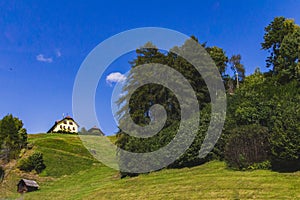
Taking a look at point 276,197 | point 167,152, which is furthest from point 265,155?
point 167,152

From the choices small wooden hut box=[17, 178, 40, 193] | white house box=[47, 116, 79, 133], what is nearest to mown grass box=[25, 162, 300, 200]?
small wooden hut box=[17, 178, 40, 193]

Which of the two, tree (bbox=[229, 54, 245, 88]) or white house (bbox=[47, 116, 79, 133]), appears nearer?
tree (bbox=[229, 54, 245, 88])

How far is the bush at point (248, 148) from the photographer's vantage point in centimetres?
1748

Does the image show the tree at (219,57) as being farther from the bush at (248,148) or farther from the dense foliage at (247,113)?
the bush at (248,148)

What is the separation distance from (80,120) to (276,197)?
13321mm

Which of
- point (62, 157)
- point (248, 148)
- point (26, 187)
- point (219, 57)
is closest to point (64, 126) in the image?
point (62, 157)

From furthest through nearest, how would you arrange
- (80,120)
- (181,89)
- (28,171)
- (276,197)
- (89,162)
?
(89,162), (28,171), (181,89), (80,120), (276,197)

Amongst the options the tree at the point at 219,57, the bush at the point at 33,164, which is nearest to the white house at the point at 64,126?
the bush at the point at 33,164

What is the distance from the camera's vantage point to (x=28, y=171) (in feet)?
129

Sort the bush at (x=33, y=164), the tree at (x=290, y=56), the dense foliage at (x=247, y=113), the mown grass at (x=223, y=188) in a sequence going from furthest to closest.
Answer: the bush at (x=33, y=164)
the tree at (x=290, y=56)
the dense foliage at (x=247, y=113)
the mown grass at (x=223, y=188)

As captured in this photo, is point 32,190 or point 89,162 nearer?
point 32,190

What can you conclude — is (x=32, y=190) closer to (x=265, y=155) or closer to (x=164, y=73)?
(x=164, y=73)

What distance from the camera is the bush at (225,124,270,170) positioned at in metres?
17.5

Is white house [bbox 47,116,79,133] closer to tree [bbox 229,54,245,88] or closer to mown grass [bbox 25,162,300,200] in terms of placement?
tree [bbox 229,54,245,88]
